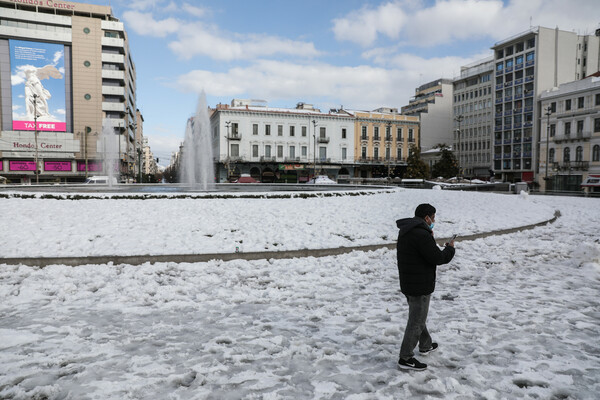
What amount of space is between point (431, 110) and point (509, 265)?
80.4 meters

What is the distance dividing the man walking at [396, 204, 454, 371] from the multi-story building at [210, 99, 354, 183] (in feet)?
181

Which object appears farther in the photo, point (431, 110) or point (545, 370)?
point (431, 110)

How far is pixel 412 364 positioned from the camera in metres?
4.12

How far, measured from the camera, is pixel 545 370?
13.5 ft

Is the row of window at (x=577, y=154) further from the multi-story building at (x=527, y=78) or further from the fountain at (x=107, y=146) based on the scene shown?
the fountain at (x=107, y=146)

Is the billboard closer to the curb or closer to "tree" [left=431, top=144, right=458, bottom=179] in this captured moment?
"tree" [left=431, top=144, right=458, bottom=179]

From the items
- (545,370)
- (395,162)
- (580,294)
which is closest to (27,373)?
(545,370)

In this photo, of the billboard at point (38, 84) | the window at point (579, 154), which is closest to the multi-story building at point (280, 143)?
the billboard at point (38, 84)

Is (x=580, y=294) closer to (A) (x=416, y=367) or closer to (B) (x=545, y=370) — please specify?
(B) (x=545, y=370)

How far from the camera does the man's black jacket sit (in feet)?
12.6

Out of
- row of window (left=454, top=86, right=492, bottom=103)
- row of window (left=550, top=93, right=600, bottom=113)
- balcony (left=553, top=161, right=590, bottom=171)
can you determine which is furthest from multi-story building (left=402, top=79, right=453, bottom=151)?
balcony (left=553, top=161, right=590, bottom=171)

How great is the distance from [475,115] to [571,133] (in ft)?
82.0

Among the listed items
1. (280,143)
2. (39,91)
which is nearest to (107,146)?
(39,91)

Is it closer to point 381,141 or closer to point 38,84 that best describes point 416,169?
point 381,141
